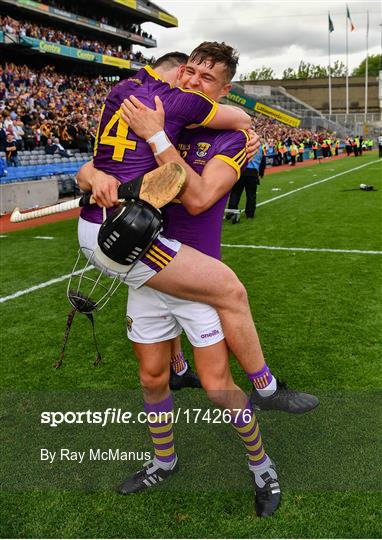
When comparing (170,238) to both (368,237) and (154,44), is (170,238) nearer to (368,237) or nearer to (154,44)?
(368,237)

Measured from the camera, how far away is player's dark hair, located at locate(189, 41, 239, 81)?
2.25 m

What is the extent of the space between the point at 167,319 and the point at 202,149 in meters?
0.78

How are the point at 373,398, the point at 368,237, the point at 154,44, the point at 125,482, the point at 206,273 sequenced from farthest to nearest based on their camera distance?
the point at 154,44, the point at 368,237, the point at 373,398, the point at 125,482, the point at 206,273

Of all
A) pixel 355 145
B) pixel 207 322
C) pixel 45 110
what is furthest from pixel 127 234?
pixel 355 145

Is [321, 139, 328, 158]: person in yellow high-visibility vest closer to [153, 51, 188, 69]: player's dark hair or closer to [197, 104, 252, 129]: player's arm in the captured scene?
[153, 51, 188, 69]: player's dark hair

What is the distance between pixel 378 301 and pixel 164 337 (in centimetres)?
360

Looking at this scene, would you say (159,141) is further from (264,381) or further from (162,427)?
(162,427)

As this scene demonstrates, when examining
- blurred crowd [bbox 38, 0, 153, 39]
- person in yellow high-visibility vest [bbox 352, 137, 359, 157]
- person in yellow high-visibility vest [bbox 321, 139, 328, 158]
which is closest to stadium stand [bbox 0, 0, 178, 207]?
blurred crowd [bbox 38, 0, 153, 39]

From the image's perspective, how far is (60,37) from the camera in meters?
33.3

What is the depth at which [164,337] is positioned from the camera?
2.33 m

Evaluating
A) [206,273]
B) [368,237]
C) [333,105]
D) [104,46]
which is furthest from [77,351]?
[333,105]

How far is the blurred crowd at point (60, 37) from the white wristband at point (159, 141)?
95.2 ft

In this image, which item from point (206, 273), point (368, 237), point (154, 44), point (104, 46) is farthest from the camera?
point (154, 44)

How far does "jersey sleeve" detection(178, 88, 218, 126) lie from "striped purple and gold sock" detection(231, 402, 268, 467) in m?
1.26
